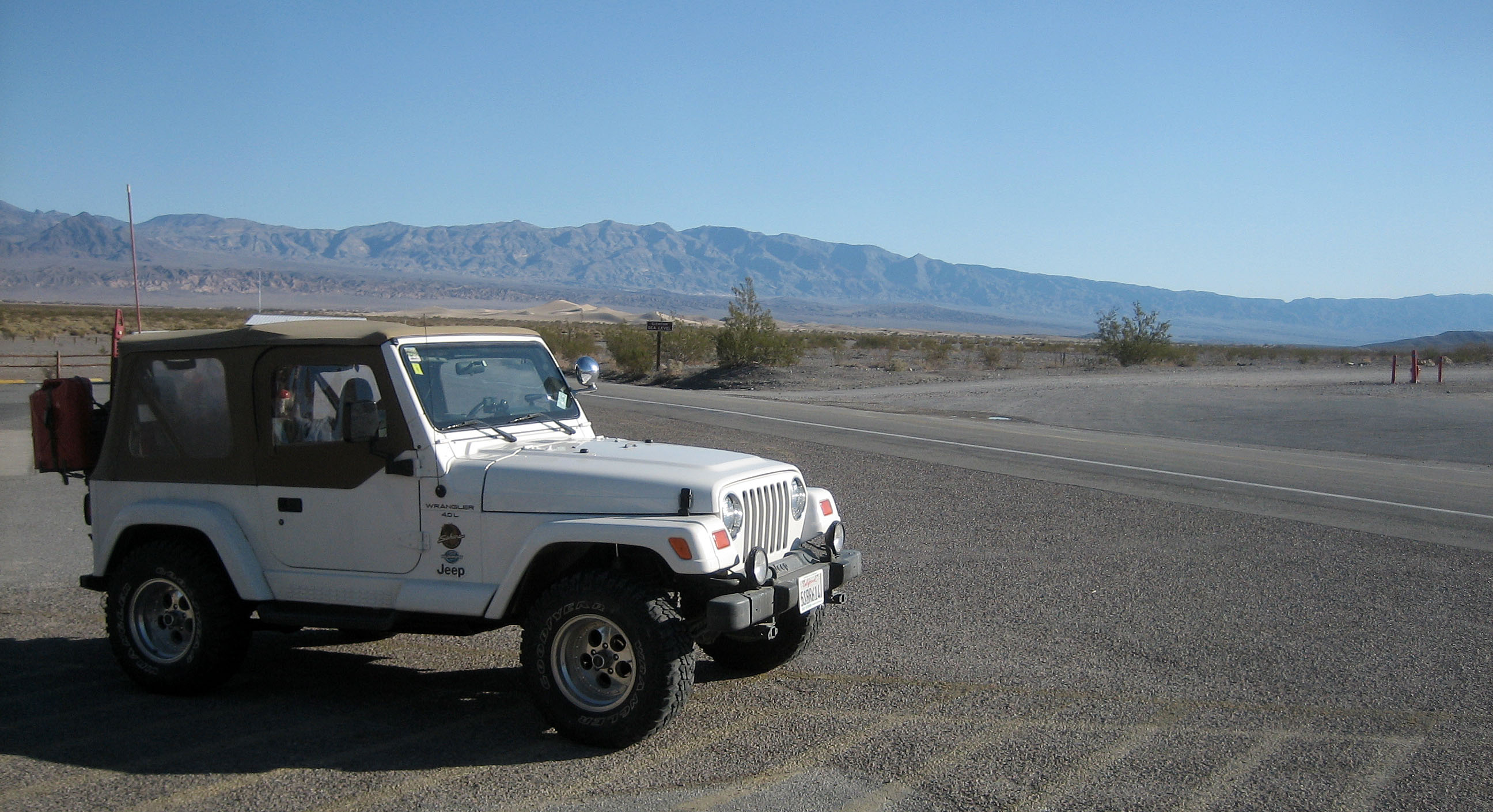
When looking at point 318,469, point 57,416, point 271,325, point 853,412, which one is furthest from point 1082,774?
point 853,412

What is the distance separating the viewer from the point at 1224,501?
12547 mm

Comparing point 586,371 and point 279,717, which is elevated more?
point 586,371

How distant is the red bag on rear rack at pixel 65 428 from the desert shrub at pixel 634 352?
128 ft

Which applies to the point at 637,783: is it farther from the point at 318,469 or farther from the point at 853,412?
the point at 853,412

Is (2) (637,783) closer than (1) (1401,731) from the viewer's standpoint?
Yes

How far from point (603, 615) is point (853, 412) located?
20952mm

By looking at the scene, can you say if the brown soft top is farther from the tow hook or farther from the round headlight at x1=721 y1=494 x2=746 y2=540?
the tow hook

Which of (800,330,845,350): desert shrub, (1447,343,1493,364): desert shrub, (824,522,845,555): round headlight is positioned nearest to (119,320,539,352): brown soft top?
(824,522,845,555): round headlight

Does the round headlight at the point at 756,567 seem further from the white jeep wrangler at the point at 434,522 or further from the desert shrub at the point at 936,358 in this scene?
the desert shrub at the point at 936,358

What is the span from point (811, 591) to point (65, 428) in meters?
4.10

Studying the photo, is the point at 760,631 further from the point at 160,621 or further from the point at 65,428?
the point at 65,428

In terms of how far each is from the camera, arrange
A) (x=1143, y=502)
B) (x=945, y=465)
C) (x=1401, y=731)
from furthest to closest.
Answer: (x=945, y=465) < (x=1143, y=502) < (x=1401, y=731)

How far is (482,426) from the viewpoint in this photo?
18.2ft

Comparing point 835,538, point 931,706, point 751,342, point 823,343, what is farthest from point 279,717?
point 823,343
